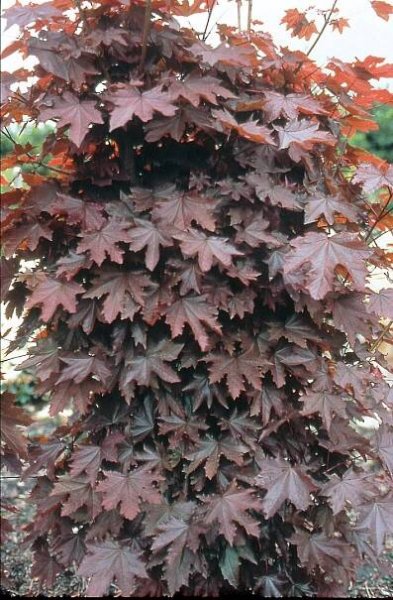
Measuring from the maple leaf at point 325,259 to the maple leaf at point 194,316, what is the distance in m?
0.29

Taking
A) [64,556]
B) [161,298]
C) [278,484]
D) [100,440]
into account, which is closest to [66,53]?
[161,298]

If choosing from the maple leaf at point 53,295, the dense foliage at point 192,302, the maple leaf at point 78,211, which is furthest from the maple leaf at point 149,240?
the maple leaf at point 53,295

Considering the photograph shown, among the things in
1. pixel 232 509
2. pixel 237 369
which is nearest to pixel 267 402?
pixel 237 369

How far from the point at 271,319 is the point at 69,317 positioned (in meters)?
0.72

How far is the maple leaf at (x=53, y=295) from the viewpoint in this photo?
2115 millimetres

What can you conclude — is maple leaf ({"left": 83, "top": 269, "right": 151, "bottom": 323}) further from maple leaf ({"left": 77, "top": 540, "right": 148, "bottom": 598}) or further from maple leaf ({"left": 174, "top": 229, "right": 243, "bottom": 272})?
maple leaf ({"left": 77, "top": 540, "right": 148, "bottom": 598})

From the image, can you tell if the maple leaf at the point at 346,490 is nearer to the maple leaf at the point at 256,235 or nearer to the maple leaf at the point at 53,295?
the maple leaf at the point at 256,235

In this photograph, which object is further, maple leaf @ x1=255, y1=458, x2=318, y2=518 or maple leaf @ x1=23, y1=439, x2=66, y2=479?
maple leaf @ x1=23, y1=439, x2=66, y2=479

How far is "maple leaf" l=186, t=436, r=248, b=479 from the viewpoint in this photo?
230cm

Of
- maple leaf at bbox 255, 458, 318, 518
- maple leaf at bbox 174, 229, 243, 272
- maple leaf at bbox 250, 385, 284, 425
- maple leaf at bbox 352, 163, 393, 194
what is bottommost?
maple leaf at bbox 255, 458, 318, 518

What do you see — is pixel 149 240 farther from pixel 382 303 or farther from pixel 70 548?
pixel 70 548

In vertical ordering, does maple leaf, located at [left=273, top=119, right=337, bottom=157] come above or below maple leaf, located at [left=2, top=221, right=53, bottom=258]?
above

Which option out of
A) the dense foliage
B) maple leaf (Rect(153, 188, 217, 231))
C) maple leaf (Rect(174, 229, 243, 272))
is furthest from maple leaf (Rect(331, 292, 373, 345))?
maple leaf (Rect(153, 188, 217, 231))

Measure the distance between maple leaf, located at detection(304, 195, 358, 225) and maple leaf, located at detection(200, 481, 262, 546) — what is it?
0.94m
